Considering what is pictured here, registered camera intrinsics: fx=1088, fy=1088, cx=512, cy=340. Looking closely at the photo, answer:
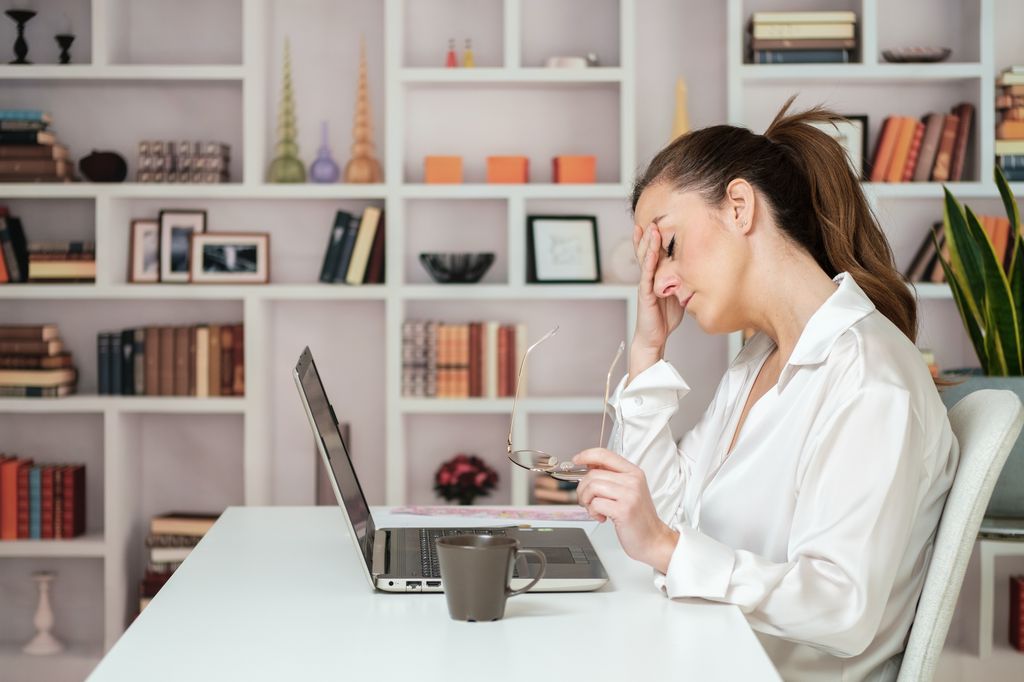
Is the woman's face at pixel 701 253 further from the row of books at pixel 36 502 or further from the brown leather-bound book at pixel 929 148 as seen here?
the row of books at pixel 36 502

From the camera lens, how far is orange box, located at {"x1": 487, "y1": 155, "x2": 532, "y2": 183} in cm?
355

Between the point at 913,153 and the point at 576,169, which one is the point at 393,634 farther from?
the point at 913,153

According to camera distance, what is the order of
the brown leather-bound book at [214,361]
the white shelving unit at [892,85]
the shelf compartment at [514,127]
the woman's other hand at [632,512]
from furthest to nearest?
the shelf compartment at [514,127] < the brown leather-bound book at [214,361] < the white shelving unit at [892,85] < the woman's other hand at [632,512]

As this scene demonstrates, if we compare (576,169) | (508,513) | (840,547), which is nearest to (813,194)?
(840,547)

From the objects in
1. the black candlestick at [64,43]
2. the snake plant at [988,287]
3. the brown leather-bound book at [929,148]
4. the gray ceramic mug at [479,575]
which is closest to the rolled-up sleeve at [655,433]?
the gray ceramic mug at [479,575]

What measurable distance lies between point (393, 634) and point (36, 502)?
2625mm

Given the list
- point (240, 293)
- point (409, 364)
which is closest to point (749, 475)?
point (409, 364)

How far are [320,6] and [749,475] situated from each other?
8.94 feet

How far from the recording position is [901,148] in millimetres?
3494

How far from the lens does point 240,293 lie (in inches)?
138

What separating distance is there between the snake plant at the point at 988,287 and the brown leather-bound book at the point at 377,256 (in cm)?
170

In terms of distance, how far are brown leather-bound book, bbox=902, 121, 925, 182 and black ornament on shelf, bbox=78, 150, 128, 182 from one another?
8.37 ft

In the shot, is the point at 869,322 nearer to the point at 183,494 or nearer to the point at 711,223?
the point at 711,223

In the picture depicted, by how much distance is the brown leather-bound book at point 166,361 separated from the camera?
354 centimetres
